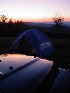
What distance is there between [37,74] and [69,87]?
1.63 feet

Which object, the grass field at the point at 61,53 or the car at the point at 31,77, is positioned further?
the grass field at the point at 61,53

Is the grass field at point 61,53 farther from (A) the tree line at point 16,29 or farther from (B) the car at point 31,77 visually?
(A) the tree line at point 16,29

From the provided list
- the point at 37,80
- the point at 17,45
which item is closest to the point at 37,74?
the point at 37,80

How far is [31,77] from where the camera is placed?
2.65m

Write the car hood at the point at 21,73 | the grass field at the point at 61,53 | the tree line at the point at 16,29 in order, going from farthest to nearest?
the tree line at the point at 16,29, the grass field at the point at 61,53, the car hood at the point at 21,73

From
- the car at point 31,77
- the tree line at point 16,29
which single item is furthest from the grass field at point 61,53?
the tree line at point 16,29

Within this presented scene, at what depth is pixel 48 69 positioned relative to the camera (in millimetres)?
3092

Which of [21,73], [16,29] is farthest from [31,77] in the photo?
[16,29]

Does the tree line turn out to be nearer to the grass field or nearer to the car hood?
the grass field

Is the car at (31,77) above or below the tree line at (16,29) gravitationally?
above

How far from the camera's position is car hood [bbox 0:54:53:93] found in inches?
92.0

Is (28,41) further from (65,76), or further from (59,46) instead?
(65,76)

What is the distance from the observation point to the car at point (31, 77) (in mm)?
2365

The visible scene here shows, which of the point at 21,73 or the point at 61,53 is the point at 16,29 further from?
the point at 21,73
